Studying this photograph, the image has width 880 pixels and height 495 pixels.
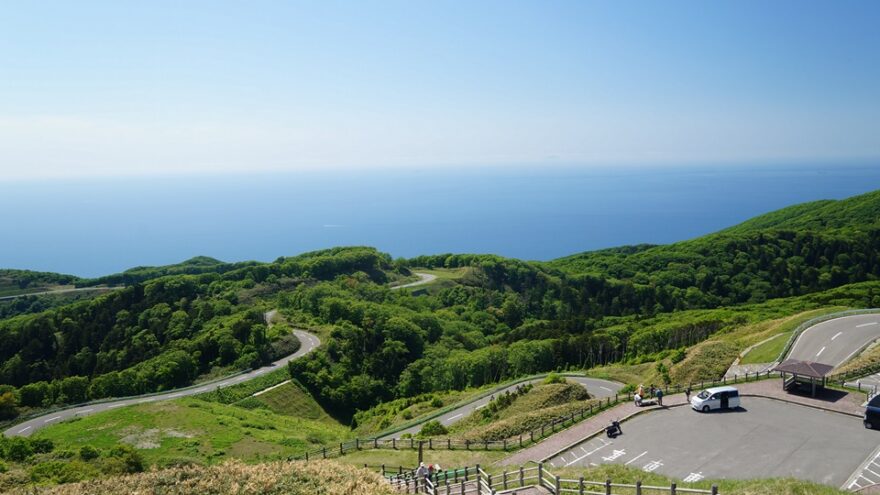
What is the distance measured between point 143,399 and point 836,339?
62590 millimetres

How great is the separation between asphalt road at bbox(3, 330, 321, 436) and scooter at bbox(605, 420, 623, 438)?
4586 cm

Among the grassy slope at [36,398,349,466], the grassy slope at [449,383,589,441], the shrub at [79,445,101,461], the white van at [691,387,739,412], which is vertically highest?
the white van at [691,387,739,412]

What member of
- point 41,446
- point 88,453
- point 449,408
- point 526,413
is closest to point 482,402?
point 449,408

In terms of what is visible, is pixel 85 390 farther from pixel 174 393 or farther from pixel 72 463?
pixel 72 463

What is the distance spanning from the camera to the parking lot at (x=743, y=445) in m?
21.0

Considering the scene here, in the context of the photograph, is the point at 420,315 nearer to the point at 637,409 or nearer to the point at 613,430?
the point at 637,409

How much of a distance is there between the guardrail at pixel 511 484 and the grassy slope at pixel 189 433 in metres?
15.5

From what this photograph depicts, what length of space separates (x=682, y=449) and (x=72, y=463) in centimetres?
3181

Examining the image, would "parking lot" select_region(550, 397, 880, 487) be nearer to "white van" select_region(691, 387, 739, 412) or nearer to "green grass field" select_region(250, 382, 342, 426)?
"white van" select_region(691, 387, 739, 412)

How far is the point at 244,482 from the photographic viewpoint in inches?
779

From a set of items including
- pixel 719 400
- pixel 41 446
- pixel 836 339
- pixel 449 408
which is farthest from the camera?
pixel 449 408

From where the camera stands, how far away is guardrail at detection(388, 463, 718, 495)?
17734 millimetres

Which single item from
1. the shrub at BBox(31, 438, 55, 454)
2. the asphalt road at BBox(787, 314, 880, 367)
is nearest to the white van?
the asphalt road at BBox(787, 314, 880, 367)

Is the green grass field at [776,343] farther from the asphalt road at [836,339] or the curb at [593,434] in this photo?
the curb at [593,434]
